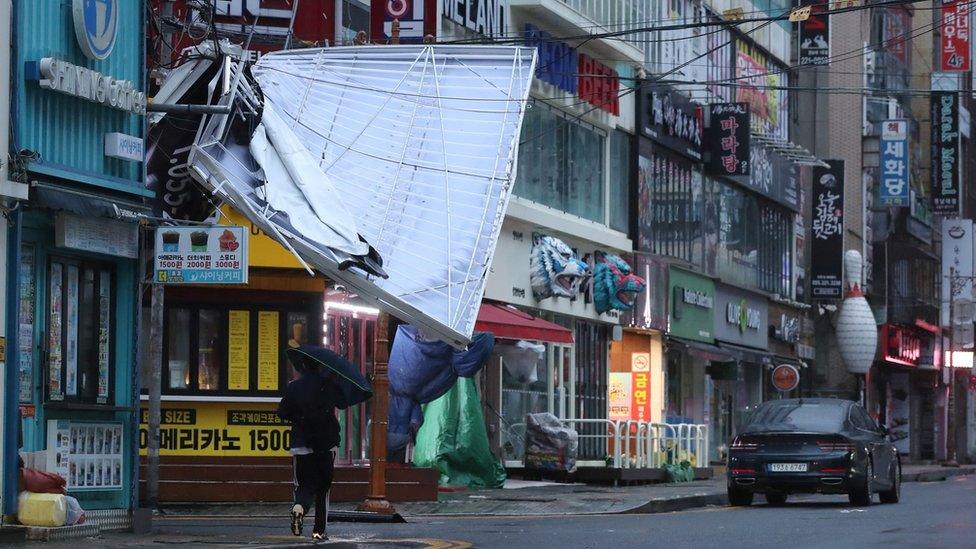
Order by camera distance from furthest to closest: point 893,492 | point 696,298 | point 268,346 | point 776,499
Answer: point 696,298 → point 776,499 → point 893,492 → point 268,346

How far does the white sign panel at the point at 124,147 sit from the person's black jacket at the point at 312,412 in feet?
8.70

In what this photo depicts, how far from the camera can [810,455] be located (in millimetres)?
24578

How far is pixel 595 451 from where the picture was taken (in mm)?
34469

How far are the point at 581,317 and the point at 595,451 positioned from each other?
108 inches

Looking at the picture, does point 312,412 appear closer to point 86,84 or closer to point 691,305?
point 86,84

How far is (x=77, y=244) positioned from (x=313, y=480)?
297cm

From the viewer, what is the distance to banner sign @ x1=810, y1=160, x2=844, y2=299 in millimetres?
53906

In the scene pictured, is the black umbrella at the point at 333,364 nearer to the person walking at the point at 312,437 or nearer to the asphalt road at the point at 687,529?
the person walking at the point at 312,437

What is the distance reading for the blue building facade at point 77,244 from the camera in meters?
15.8

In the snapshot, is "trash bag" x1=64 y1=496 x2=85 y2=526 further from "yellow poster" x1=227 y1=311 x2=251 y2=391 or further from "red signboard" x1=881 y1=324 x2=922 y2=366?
"red signboard" x1=881 y1=324 x2=922 y2=366

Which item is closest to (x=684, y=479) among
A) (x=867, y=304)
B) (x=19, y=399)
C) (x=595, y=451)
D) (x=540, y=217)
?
(x=595, y=451)

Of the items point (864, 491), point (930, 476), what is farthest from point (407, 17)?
point (930, 476)

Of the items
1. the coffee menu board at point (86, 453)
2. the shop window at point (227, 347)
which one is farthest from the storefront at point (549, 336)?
the coffee menu board at point (86, 453)

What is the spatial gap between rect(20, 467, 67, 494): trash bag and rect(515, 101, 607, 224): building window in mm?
17044
